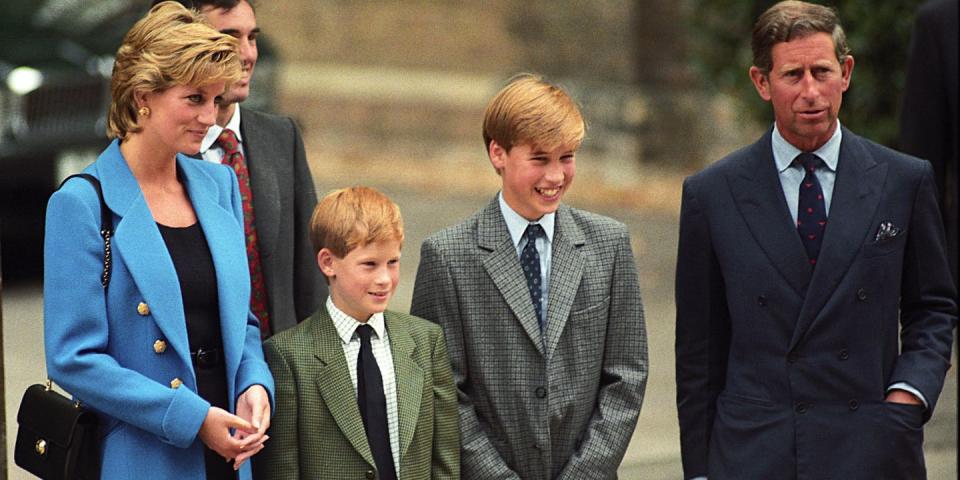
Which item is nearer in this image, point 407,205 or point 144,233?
point 144,233

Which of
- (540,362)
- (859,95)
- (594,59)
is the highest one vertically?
(594,59)

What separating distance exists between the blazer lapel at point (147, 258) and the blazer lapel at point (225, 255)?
0.34ft

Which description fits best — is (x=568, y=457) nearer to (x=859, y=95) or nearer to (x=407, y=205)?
(x=859, y=95)

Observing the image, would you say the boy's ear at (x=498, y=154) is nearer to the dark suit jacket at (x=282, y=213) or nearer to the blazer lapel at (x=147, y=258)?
the dark suit jacket at (x=282, y=213)

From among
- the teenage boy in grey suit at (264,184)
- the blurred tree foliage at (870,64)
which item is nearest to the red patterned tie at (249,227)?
the teenage boy in grey suit at (264,184)

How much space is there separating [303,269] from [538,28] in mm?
13170

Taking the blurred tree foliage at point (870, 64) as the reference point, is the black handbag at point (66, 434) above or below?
below

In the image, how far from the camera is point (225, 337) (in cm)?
355

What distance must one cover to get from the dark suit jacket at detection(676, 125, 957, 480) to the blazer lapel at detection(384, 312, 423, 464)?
737 mm

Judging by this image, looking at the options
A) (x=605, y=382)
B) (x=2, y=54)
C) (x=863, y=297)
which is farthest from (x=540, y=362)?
(x=2, y=54)

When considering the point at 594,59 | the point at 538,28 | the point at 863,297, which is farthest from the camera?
the point at 538,28

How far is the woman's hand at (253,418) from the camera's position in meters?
3.48

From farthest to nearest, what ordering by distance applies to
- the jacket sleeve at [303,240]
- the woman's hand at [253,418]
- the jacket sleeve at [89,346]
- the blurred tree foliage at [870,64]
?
the blurred tree foliage at [870,64]
the jacket sleeve at [303,240]
the woman's hand at [253,418]
the jacket sleeve at [89,346]

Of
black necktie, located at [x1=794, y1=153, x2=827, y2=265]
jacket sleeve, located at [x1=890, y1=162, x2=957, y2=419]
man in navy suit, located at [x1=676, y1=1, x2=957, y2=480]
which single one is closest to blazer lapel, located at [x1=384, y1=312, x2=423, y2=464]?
man in navy suit, located at [x1=676, y1=1, x2=957, y2=480]
